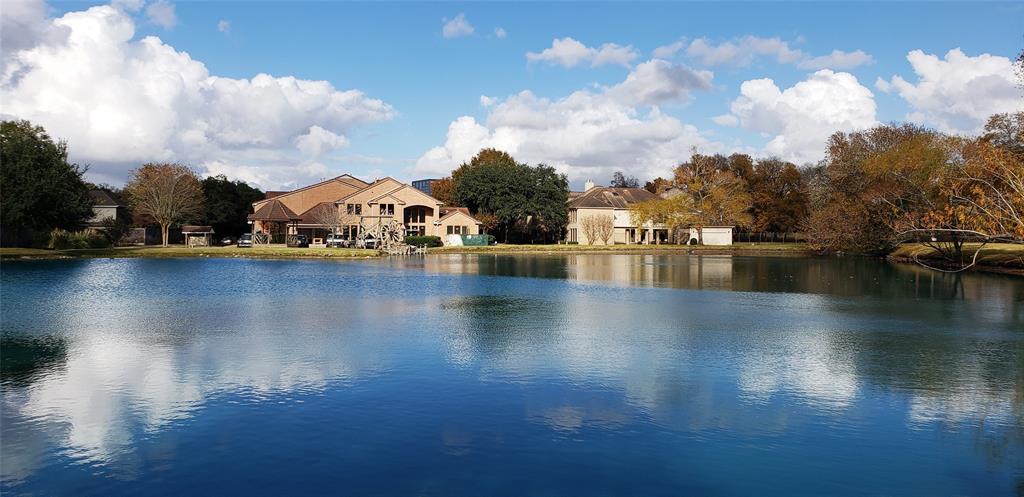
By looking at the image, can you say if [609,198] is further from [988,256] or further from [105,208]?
[105,208]

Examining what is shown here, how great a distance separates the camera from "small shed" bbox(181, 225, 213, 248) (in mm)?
75688

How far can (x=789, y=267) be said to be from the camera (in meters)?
50.1

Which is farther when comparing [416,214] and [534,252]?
[416,214]

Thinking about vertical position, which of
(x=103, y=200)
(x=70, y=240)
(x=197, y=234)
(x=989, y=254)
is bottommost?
(x=989, y=254)

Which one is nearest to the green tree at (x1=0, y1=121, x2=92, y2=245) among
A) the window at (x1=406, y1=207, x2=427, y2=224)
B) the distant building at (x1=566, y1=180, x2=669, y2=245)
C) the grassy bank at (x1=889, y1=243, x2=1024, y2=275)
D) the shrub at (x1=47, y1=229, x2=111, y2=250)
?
the shrub at (x1=47, y1=229, x2=111, y2=250)

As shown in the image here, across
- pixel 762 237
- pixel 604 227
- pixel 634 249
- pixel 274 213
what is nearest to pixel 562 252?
pixel 634 249

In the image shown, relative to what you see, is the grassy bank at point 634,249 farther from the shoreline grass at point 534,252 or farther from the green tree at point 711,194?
the green tree at point 711,194

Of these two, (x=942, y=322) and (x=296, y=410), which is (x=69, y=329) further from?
(x=942, y=322)

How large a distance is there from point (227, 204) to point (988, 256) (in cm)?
8099

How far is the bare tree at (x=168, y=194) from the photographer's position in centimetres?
7375

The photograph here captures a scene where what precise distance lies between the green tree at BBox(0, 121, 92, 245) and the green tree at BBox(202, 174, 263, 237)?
28986 millimetres

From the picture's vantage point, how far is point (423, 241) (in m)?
72.2

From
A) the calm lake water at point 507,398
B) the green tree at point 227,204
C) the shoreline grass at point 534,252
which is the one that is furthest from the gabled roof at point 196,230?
the calm lake water at point 507,398

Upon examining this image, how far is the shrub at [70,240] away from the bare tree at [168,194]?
11407 mm
